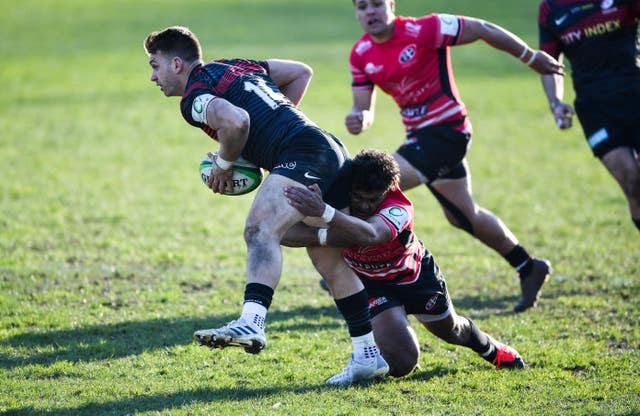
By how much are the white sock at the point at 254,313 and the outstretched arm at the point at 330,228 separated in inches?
24.1

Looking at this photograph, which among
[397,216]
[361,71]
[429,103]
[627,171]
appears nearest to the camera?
[397,216]

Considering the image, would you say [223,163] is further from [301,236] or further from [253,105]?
[301,236]

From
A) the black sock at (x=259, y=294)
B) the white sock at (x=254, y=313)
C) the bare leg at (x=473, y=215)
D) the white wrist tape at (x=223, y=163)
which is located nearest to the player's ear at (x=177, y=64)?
the white wrist tape at (x=223, y=163)

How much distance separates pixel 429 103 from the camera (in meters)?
8.18

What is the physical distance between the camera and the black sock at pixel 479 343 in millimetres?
6242

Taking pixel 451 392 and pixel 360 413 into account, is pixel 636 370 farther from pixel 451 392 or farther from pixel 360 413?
pixel 360 413

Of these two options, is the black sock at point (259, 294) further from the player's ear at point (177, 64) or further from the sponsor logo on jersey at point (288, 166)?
the player's ear at point (177, 64)

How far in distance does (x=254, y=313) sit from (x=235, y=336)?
0.92ft

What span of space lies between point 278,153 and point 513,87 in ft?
66.2

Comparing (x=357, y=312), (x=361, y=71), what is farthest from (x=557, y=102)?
(x=357, y=312)

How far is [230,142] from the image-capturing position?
566cm

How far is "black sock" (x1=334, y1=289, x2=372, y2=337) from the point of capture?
596 centimetres

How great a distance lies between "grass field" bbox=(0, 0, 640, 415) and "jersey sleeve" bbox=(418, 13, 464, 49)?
2461 millimetres

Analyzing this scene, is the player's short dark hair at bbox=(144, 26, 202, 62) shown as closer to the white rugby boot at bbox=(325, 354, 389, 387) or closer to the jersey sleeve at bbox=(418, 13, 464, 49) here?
the white rugby boot at bbox=(325, 354, 389, 387)
